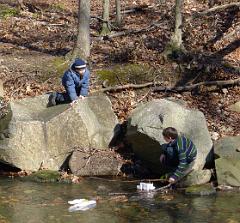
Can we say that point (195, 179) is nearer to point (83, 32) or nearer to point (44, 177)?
point (44, 177)

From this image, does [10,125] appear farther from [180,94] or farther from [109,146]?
[180,94]

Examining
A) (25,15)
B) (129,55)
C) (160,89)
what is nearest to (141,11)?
→ (25,15)

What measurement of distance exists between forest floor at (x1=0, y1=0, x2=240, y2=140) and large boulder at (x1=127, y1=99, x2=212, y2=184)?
4.44 ft

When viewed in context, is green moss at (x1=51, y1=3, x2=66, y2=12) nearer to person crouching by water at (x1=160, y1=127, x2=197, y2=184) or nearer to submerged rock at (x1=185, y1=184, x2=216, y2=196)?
person crouching by water at (x1=160, y1=127, x2=197, y2=184)

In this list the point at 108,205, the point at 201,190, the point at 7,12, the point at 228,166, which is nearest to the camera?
the point at 108,205

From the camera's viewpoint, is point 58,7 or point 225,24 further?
point 58,7

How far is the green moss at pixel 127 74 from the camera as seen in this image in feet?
46.2

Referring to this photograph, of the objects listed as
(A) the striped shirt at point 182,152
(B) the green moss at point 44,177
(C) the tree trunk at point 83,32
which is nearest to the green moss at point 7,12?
(C) the tree trunk at point 83,32

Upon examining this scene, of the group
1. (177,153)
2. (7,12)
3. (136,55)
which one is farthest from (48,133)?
(7,12)

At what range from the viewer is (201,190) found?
9.20 metres

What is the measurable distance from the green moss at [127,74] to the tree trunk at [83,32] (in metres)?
0.95

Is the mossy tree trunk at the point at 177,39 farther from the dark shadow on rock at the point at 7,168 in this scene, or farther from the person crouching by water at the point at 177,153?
the dark shadow on rock at the point at 7,168

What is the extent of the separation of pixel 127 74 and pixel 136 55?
109 centimetres

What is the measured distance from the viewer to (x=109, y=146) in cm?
1144
